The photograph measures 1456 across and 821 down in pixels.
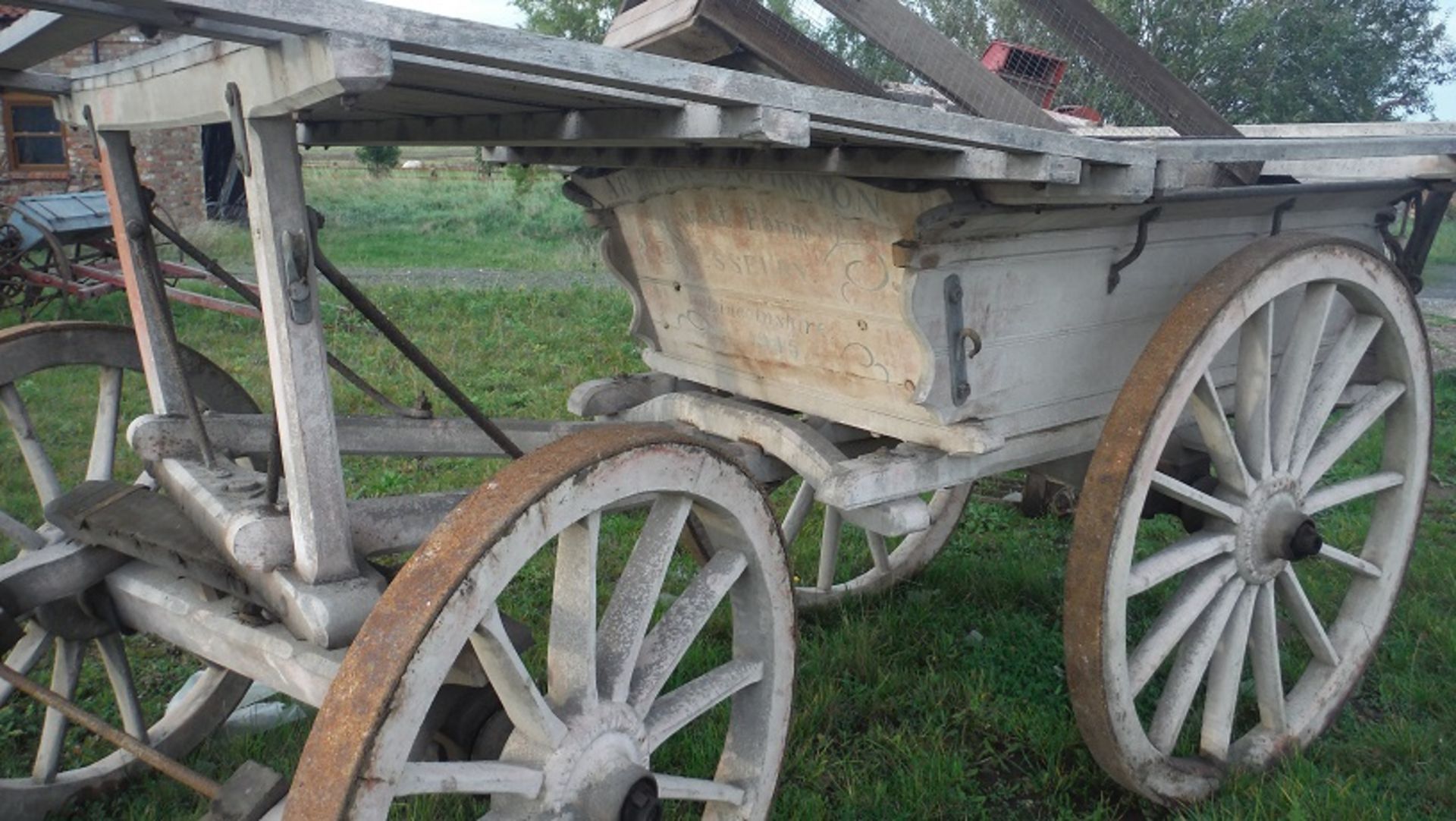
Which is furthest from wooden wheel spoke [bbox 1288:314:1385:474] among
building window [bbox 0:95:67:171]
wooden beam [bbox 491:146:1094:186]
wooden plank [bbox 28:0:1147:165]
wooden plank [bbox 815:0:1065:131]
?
building window [bbox 0:95:67:171]

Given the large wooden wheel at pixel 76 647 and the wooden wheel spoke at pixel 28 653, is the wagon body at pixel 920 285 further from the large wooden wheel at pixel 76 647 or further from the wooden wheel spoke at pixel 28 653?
the wooden wheel spoke at pixel 28 653

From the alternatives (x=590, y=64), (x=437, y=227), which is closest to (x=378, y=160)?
(x=437, y=227)

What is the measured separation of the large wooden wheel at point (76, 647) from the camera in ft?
8.46

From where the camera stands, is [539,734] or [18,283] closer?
[539,734]

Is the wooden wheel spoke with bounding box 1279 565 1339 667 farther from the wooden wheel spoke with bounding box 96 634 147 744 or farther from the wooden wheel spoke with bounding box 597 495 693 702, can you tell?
the wooden wheel spoke with bounding box 96 634 147 744

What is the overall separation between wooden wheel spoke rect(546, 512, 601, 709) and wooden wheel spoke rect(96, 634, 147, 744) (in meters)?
1.24

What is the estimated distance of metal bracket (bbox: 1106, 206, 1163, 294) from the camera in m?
2.69

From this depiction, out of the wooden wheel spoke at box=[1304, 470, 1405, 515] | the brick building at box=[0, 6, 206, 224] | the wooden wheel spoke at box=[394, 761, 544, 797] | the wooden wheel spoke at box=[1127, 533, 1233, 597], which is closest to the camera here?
the wooden wheel spoke at box=[394, 761, 544, 797]

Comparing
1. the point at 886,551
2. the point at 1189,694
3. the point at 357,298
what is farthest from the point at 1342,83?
the point at 357,298

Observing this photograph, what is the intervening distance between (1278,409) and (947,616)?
1436mm

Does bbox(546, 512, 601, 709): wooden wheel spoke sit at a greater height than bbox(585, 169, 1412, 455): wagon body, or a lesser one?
lesser

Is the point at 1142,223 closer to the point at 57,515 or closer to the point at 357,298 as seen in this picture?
the point at 357,298

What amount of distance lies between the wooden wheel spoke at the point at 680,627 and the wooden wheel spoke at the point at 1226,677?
145cm

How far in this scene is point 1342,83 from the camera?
1403 cm
